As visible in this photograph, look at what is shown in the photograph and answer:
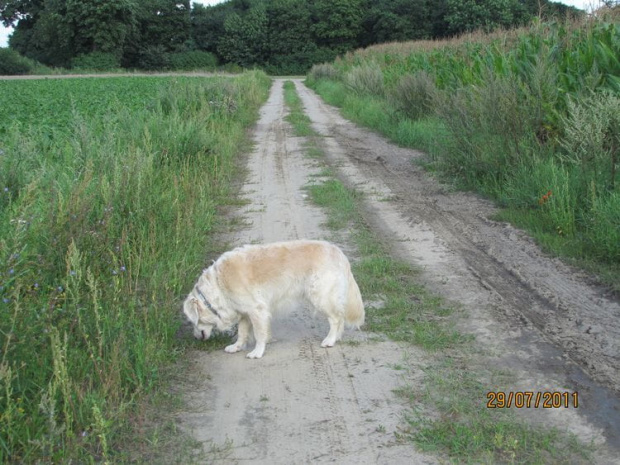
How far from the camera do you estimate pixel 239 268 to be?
5449 mm

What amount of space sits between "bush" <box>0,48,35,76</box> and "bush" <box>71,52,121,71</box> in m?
4.89

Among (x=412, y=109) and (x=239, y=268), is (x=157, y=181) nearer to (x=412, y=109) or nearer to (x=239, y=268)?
(x=239, y=268)

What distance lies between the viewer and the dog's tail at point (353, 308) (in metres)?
5.49

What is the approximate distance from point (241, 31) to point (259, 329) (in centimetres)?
8025

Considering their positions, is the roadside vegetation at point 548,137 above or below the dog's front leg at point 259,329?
above

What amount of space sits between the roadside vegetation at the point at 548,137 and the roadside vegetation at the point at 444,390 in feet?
6.67

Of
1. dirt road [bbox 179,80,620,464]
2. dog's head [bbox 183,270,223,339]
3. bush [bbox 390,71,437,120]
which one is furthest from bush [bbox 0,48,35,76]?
dog's head [bbox 183,270,223,339]

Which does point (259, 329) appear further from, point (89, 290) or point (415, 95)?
point (415, 95)

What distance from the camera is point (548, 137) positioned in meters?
11.0

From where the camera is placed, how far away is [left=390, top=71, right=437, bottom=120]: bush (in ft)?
61.8

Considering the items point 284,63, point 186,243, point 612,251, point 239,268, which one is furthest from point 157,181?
point 284,63

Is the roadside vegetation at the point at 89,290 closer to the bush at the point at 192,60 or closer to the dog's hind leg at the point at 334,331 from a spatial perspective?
the dog's hind leg at the point at 334,331

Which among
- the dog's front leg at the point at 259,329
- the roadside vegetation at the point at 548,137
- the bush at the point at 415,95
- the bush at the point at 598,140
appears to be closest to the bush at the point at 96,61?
the bush at the point at 415,95

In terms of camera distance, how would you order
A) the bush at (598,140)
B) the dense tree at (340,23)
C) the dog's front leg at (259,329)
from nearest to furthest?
1. the dog's front leg at (259,329)
2. the bush at (598,140)
3. the dense tree at (340,23)
